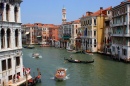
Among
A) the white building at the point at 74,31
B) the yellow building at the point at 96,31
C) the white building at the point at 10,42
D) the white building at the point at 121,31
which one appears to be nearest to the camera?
the white building at the point at 10,42

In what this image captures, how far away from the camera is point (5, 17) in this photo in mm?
11109

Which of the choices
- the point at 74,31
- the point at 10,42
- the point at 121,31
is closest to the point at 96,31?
the point at 121,31

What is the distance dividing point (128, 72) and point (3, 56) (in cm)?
1040

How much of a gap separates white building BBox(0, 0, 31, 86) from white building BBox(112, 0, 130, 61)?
13.7 meters

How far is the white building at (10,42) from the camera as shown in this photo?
1102 cm

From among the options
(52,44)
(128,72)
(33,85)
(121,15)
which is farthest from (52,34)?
(33,85)

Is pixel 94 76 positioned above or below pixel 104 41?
below

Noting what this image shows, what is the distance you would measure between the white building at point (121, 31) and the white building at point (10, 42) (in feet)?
45.0

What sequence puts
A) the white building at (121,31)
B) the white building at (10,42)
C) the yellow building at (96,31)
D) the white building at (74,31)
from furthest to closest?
the white building at (74,31) → the yellow building at (96,31) → the white building at (121,31) → the white building at (10,42)

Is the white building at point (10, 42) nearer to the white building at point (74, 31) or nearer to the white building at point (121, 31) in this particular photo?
the white building at point (121, 31)

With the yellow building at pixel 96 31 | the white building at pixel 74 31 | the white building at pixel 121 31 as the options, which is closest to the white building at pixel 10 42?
the white building at pixel 121 31

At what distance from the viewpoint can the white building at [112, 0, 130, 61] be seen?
925 inches

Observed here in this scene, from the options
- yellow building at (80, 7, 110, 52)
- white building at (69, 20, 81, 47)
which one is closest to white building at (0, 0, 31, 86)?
yellow building at (80, 7, 110, 52)

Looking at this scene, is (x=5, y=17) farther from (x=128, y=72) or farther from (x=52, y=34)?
(x=52, y=34)
